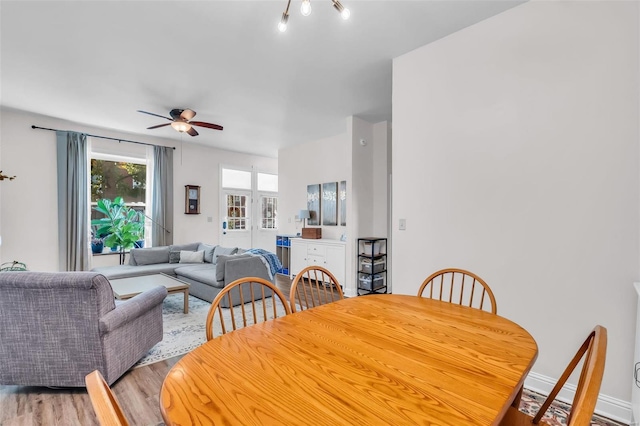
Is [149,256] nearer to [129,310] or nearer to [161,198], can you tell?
[161,198]

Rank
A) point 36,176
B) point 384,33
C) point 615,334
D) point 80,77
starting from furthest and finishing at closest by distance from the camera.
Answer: point 36,176
point 80,77
point 384,33
point 615,334

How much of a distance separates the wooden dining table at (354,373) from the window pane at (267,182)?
255 inches

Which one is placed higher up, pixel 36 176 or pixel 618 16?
pixel 618 16

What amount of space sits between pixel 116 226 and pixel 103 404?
18.4ft

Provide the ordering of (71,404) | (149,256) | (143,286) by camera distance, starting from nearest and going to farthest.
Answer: (71,404) → (143,286) → (149,256)

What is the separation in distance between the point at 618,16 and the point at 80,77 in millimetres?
4742

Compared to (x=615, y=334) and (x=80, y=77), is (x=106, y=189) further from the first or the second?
(x=615, y=334)

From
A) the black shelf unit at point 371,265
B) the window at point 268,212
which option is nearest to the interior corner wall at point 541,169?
the black shelf unit at point 371,265

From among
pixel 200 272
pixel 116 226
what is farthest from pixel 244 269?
pixel 116 226

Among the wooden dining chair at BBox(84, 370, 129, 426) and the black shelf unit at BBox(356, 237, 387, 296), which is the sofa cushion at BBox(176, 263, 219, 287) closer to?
the black shelf unit at BBox(356, 237, 387, 296)

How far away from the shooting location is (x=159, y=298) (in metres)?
2.57

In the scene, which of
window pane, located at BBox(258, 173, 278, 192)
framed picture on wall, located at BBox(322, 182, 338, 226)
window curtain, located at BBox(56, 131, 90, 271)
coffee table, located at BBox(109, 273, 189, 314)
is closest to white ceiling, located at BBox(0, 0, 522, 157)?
window curtain, located at BBox(56, 131, 90, 271)

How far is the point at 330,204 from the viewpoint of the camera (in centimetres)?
556

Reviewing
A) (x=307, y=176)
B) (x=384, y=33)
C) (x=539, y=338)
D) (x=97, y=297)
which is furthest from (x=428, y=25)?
(x=307, y=176)
